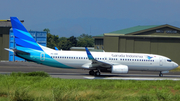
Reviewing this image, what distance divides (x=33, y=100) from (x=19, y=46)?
49.9 ft

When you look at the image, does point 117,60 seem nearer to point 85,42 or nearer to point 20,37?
point 20,37

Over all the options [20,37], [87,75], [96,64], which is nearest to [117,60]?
[96,64]

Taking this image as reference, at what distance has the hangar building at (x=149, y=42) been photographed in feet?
152

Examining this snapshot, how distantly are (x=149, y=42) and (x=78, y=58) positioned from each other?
24110mm

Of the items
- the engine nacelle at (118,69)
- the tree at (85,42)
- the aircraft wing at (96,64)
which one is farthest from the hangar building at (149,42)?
the tree at (85,42)

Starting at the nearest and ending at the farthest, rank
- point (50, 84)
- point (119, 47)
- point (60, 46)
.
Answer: point (50, 84), point (119, 47), point (60, 46)

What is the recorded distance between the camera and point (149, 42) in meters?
46.6

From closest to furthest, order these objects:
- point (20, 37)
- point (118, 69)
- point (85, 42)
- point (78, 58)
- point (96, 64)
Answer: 1. point (118, 69)
2. point (20, 37)
3. point (96, 64)
4. point (78, 58)
5. point (85, 42)

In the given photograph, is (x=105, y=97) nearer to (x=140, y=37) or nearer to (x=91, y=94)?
(x=91, y=94)

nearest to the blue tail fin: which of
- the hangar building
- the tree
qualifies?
the hangar building

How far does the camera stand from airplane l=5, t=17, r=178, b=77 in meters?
25.0

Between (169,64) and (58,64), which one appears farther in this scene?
(169,64)

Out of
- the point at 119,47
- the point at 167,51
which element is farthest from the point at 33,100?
the point at 167,51

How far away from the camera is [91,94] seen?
1242cm
